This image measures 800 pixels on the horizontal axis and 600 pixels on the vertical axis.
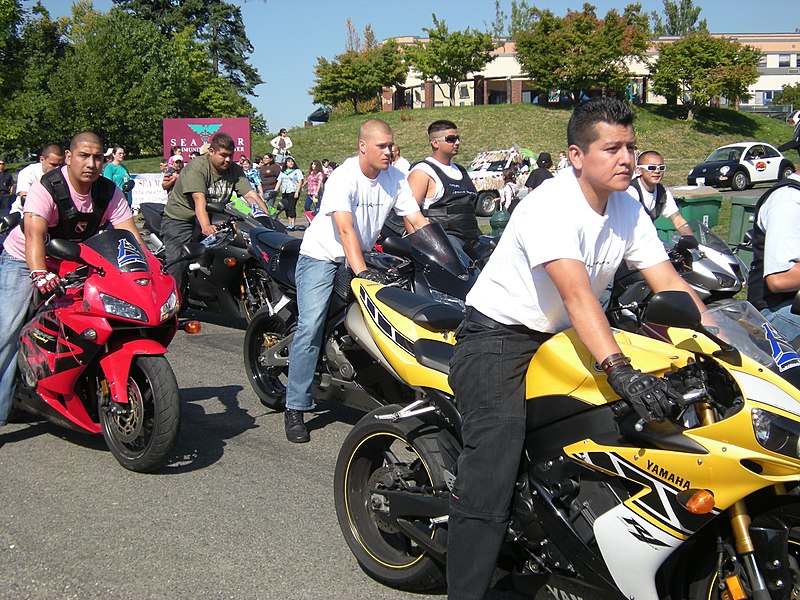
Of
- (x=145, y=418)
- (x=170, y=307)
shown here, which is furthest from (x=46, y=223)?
(x=145, y=418)

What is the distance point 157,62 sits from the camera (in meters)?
58.3

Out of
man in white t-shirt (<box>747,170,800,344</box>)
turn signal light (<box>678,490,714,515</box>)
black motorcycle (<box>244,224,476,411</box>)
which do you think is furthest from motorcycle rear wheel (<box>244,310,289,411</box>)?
turn signal light (<box>678,490,714,515</box>)

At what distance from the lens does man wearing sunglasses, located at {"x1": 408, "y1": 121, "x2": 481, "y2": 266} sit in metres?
7.98

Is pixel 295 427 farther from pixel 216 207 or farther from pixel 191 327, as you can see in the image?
pixel 216 207

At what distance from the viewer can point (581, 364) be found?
10.3 ft

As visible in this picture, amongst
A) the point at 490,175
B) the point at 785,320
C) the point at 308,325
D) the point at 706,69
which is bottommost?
the point at 490,175

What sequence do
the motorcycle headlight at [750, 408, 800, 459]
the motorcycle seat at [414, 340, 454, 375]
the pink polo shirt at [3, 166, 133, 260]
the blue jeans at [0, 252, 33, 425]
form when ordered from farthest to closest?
the blue jeans at [0, 252, 33, 425] → the pink polo shirt at [3, 166, 133, 260] → the motorcycle seat at [414, 340, 454, 375] → the motorcycle headlight at [750, 408, 800, 459]

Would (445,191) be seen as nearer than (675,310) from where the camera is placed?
No

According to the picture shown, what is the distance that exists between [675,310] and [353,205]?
3.36m

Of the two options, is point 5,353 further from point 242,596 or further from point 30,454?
point 242,596

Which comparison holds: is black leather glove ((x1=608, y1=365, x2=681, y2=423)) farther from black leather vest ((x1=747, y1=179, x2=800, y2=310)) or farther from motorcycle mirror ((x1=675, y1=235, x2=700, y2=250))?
motorcycle mirror ((x1=675, y1=235, x2=700, y2=250))

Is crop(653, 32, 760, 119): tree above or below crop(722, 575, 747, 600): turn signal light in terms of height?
above

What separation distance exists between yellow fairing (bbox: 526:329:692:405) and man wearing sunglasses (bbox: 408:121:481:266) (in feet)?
15.1

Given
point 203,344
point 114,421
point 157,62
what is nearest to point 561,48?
point 157,62
